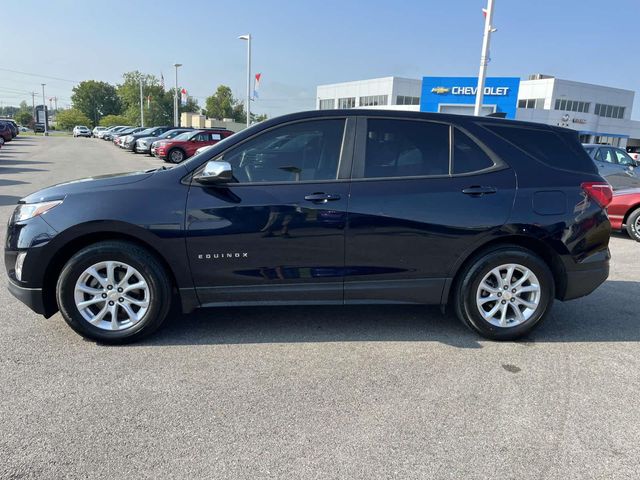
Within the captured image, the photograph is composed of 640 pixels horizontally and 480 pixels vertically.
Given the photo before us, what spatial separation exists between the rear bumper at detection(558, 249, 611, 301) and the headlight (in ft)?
13.8

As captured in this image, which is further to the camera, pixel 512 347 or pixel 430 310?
pixel 430 310

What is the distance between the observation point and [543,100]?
60438 mm

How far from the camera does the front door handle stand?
11.8 ft

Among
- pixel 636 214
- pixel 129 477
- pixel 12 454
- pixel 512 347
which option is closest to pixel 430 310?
pixel 512 347

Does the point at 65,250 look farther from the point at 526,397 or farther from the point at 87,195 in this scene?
the point at 526,397

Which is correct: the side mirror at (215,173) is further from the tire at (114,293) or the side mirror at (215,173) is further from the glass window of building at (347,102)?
the glass window of building at (347,102)

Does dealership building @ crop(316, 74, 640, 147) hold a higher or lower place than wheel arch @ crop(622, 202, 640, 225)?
higher

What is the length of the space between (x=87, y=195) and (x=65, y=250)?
47 cm

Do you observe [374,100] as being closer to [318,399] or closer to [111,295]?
[111,295]

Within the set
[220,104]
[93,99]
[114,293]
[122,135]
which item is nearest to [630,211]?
[114,293]

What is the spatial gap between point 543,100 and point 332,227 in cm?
6647

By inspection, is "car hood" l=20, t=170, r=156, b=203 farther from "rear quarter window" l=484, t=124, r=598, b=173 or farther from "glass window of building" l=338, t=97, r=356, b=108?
"glass window of building" l=338, t=97, r=356, b=108

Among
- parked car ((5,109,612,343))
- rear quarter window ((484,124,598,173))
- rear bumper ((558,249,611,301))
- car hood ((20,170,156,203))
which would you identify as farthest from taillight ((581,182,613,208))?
car hood ((20,170,156,203))

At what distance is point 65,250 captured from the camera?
3.58 m
